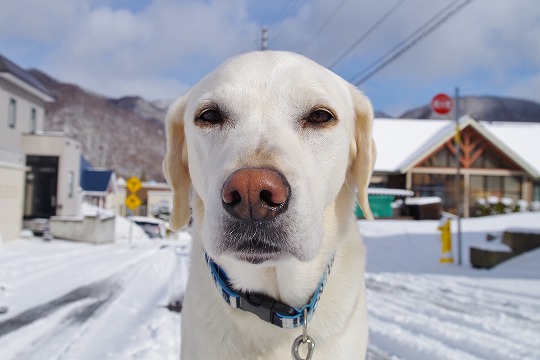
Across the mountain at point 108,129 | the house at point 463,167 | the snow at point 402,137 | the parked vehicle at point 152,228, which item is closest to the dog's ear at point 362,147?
the snow at point 402,137

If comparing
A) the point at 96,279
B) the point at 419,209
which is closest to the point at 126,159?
the point at 419,209

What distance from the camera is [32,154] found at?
886 inches

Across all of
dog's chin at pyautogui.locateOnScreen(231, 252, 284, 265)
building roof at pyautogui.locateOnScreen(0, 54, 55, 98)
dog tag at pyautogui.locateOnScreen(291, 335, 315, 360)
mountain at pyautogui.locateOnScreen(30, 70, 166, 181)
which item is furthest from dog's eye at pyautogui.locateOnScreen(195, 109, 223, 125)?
mountain at pyautogui.locateOnScreen(30, 70, 166, 181)

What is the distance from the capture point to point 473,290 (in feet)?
23.5

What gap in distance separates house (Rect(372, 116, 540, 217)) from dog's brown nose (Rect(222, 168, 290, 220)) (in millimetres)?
26437

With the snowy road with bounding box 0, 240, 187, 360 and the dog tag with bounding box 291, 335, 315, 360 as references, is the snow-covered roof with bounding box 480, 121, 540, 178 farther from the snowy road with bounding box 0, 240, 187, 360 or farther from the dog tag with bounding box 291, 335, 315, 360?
the dog tag with bounding box 291, 335, 315, 360

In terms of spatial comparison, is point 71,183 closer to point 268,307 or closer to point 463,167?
point 463,167

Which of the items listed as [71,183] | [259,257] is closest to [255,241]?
[259,257]

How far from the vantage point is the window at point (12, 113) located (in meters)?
20.3

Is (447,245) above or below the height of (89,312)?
above

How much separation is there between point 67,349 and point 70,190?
23186 millimetres

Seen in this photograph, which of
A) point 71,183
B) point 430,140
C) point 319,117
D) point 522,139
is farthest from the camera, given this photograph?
point 522,139

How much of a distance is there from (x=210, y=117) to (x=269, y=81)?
32cm

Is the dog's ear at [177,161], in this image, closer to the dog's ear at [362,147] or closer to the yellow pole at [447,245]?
the dog's ear at [362,147]
